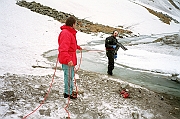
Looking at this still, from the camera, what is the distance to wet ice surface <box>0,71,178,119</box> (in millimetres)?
4508

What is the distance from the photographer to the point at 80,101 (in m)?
5.28

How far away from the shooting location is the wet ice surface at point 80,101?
14.8 ft

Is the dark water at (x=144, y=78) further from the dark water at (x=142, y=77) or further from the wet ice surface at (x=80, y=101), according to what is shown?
the wet ice surface at (x=80, y=101)

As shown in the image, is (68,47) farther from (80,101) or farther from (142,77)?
(142,77)

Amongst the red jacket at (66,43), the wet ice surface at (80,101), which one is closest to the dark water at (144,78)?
the wet ice surface at (80,101)

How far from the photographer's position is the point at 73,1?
36.3 metres

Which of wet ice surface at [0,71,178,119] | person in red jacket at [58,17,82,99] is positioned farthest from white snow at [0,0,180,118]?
person in red jacket at [58,17,82,99]

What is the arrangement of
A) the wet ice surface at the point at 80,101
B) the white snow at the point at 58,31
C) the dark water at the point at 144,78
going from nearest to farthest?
the wet ice surface at the point at 80,101, the dark water at the point at 144,78, the white snow at the point at 58,31

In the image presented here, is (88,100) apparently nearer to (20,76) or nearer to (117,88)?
(117,88)

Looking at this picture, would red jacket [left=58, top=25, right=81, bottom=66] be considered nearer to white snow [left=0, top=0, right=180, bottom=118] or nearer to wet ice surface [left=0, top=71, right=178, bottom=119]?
wet ice surface [left=0, top=71, right=178, bottom=119]

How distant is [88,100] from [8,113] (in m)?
2.10

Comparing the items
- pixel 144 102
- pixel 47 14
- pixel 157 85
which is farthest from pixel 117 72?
pixel 47 14

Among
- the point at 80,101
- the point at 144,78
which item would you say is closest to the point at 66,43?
the point at 80,101

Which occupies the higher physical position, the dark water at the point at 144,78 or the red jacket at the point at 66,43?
the red jacket at the point at 66,43
